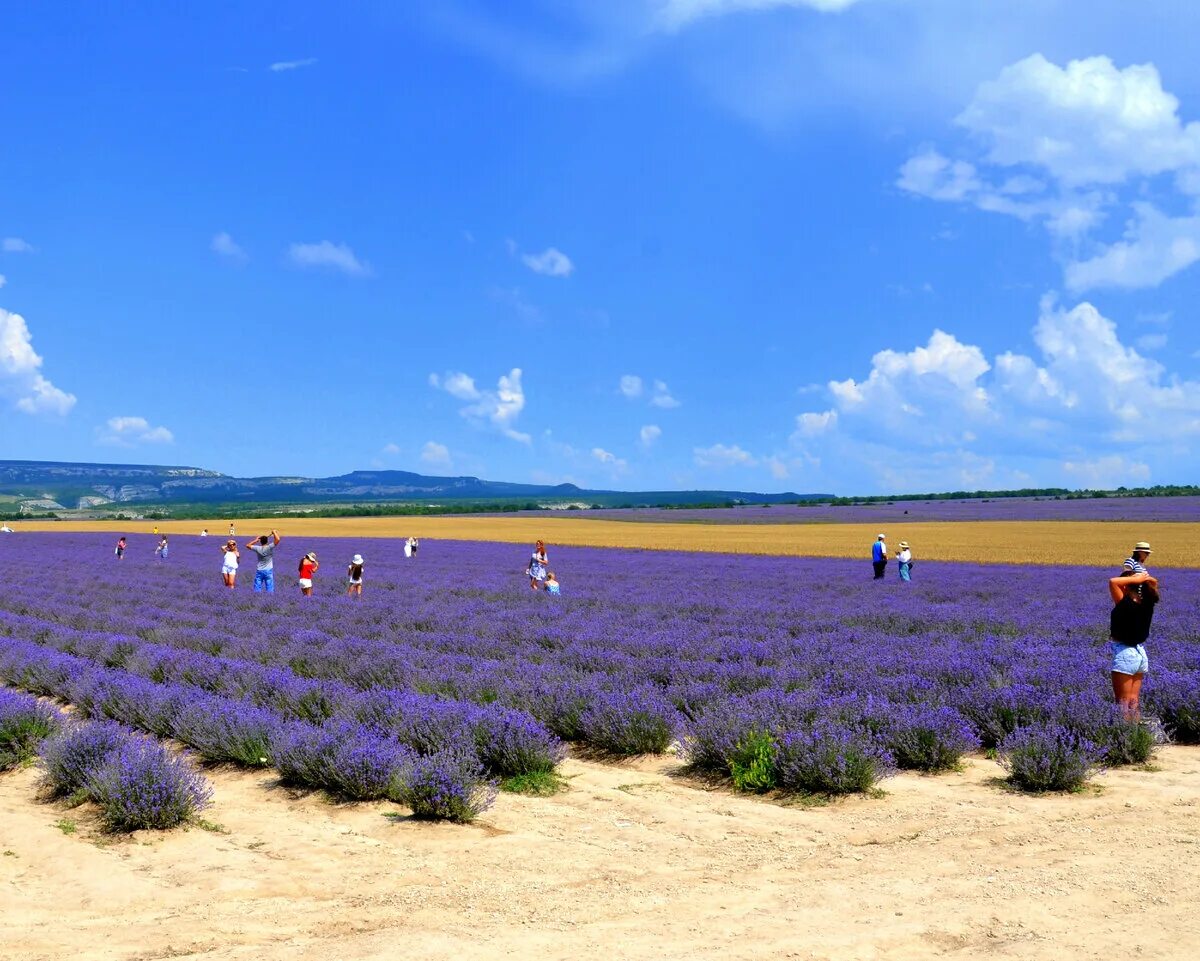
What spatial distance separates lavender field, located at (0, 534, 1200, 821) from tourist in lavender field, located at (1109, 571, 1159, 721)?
1.02 feet

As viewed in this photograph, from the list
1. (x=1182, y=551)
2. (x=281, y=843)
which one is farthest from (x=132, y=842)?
(x=1182, y=551)

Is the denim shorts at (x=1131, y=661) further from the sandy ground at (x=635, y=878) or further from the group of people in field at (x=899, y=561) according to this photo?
the group of people in field at (x=899, y=561)

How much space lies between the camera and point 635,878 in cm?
493

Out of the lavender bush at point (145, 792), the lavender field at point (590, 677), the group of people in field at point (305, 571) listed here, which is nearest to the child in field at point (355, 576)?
the group of people in field at point (305, 571)

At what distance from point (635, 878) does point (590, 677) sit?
4.60m

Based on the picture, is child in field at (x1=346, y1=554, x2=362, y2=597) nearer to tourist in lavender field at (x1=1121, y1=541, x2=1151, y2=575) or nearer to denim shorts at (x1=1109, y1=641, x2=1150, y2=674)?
tourist in lavender field at (x1=1121, y1=541, x2=1151, y2=575)

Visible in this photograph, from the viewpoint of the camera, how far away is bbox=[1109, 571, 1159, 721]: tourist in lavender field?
7.61 metres

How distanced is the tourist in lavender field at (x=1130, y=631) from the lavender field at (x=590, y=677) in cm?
31

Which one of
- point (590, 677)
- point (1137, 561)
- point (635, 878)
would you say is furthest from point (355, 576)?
point (635, 878)

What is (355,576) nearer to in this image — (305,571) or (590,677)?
(305,571)

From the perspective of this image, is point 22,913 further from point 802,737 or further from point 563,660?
point 563,660

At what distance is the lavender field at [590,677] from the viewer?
22.4 ft

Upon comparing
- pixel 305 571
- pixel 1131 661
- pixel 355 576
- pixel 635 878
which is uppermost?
pixel 1131 661

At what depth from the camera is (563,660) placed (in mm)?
11500
